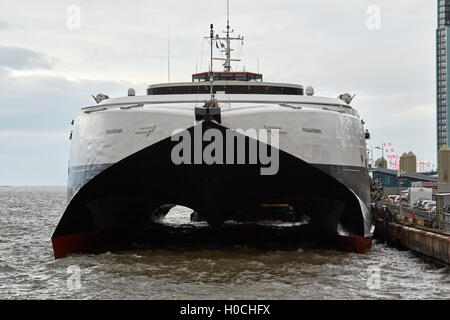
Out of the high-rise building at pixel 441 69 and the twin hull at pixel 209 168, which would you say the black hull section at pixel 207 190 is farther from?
the high-rise building at pixel 441 69

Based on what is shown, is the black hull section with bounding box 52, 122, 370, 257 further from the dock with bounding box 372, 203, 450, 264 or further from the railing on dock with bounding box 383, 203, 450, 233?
the railing on dock with bounding box 383, 203, 450, 233

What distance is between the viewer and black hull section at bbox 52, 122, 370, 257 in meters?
12.9

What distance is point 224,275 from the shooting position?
11.8 meters

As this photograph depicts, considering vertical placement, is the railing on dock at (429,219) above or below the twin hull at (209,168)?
below

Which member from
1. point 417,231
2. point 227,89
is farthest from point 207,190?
point 417,231

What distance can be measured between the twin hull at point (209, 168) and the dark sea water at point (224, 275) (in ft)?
3.83

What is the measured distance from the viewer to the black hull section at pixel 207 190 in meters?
12.9

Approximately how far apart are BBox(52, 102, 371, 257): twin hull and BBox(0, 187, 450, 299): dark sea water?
1166 mm

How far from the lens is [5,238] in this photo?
70.2 feet

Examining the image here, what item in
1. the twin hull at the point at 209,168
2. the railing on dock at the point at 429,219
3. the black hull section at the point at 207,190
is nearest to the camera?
the twin hull at the point at 209,168

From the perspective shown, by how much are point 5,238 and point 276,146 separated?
44.3ft

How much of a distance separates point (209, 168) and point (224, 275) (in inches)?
101

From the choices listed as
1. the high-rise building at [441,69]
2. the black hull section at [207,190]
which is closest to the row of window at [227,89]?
the black hull section at [207,190]
